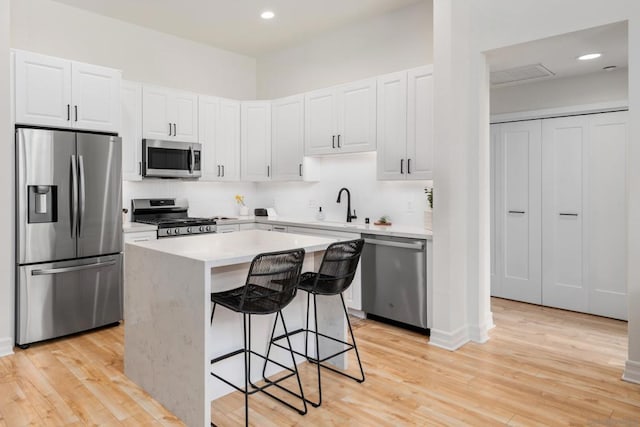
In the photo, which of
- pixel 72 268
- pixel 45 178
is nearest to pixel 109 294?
pixel 72 268

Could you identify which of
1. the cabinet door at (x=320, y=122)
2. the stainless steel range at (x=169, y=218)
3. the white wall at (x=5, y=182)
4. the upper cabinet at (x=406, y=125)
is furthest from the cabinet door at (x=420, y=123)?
the white wall at (x=5, y=182)

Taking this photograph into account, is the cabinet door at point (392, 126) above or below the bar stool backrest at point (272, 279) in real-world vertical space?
above

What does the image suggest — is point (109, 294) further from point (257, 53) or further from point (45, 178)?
point (257, 53)

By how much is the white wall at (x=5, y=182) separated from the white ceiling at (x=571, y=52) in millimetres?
3855

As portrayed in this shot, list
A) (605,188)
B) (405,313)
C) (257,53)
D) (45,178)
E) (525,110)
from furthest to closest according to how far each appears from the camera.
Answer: (257,53)
(525,110)
(605,188)
(405,313)
(45,178)

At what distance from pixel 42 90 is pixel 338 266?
9.63 feet

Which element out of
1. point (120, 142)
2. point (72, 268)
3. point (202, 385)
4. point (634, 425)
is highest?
point (120, 142)

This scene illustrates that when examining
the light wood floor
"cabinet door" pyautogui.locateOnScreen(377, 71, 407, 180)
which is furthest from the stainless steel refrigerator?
"cabinet door" pyautogui.locateOnScreen(377, 71, 407, 180)

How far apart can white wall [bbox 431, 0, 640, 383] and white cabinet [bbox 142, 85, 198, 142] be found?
2861 millimetres

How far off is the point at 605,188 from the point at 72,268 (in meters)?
5.11

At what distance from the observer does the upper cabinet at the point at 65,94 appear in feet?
11.4

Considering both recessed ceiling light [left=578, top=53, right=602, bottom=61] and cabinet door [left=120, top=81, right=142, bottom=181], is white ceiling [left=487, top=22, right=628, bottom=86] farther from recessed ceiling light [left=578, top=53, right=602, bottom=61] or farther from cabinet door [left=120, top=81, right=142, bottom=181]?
cabinet door [left=120, top=81, right=142, bottom=181]

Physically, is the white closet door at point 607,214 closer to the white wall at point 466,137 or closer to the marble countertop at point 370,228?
the white wall at point 466,137

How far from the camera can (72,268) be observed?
3.69 meters
